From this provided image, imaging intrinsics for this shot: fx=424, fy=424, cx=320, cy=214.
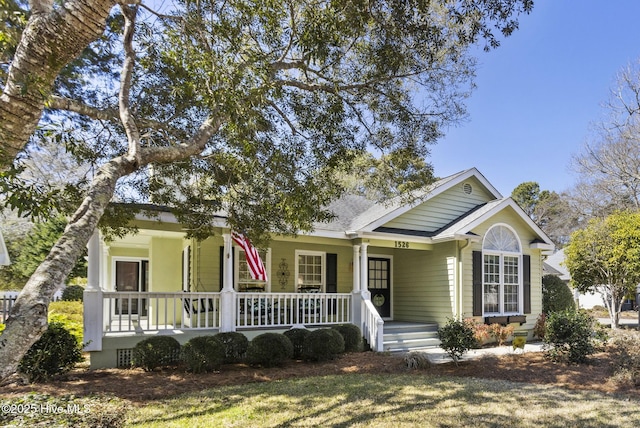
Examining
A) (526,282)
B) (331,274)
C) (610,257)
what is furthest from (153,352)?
(610,257)

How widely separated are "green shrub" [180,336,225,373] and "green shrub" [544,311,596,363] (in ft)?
23.0

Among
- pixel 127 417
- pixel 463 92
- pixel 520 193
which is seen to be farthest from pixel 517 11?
pixel 520 193

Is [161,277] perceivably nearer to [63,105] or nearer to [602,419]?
[63,105]

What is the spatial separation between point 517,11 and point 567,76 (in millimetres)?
9451

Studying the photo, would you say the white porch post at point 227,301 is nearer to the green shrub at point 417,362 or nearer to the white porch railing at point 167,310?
the white porch railing at point 167,310

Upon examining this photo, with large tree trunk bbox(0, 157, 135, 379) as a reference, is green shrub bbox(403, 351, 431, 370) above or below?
below

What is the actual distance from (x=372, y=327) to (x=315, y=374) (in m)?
2.91

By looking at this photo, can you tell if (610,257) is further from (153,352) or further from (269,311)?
(153,352)

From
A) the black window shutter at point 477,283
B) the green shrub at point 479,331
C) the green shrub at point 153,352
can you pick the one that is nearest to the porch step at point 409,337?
the green shrub at point 479,331

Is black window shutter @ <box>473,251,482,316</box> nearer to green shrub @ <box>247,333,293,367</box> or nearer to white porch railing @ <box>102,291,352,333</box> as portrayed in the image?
white porch railing @ <box>102,291,352,333</box>

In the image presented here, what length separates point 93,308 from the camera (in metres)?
8.33

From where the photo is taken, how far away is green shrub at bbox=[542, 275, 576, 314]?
15.1 metres

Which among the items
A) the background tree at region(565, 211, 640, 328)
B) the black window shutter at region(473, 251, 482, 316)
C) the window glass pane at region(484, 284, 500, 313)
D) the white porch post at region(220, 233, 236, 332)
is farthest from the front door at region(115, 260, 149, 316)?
the background tree at region(565, 211, 640, 328)

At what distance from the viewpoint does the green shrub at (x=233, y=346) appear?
8602 millimetres
